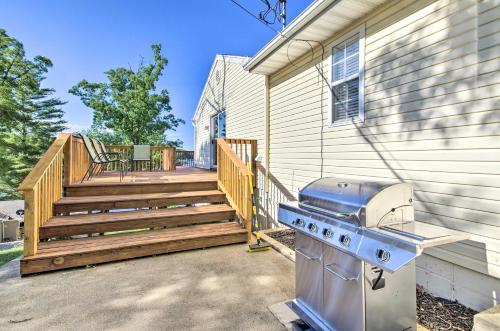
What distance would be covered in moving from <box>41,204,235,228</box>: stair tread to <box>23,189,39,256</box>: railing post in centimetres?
40

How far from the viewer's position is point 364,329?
1.66m

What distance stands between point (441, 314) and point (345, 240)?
1665 millimetres

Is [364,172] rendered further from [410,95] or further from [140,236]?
[140,236]

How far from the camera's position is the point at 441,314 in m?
2.50

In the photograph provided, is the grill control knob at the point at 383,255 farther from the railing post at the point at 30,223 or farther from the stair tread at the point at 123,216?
the railing post at the point at 30,223

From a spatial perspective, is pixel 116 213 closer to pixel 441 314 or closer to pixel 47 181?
pixel 47 181

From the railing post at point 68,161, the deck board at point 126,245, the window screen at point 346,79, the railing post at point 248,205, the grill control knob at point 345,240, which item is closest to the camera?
the grill control knob at point 345,240

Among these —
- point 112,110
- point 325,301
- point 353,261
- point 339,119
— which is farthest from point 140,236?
point 112,110

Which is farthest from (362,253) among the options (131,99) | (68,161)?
(131,99)

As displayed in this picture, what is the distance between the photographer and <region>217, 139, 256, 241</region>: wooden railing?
4422 mm

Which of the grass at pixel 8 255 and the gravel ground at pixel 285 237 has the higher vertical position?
the gravel ground at pixel 285 237

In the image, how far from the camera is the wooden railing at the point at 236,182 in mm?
4422

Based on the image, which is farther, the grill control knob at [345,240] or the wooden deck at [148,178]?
the wooden deck at [148,178]

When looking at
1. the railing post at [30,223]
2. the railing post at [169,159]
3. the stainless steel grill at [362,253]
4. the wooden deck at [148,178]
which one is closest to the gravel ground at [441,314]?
the stainless steel grill at [362,253]
